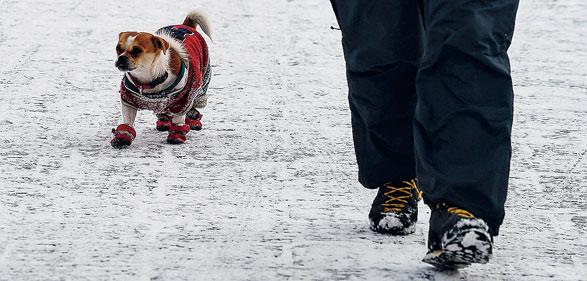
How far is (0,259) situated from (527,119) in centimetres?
291

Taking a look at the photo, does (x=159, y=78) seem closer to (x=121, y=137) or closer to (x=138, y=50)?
(x=138, y=50)

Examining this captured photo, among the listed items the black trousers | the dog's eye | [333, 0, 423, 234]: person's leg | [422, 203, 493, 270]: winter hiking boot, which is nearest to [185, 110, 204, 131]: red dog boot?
the dog's eye

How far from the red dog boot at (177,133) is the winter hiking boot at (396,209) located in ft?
4.77

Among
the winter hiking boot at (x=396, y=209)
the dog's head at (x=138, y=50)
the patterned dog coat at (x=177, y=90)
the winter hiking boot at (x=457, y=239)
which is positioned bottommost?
the patterned dog coat at (x=177, y=90)

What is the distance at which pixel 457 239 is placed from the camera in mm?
2994

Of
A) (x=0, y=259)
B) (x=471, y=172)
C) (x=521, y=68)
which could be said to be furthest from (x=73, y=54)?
(x=471, y=172)

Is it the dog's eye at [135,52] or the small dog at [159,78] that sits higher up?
the dog's eye at [135,52]

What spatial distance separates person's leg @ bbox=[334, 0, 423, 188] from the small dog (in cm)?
141

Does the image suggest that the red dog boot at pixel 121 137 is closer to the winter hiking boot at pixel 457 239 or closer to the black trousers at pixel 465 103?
the black trousers at pixel 465 103

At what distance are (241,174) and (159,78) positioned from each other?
692 millimetres

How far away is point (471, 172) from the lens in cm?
305

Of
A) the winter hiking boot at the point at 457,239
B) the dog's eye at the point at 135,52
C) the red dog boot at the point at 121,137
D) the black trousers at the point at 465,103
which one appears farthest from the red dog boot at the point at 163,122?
the winter hiking boot at the point at 457,239

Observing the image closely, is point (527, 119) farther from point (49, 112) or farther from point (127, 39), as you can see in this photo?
point (49, 112)

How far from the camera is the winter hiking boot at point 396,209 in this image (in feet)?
11.7
